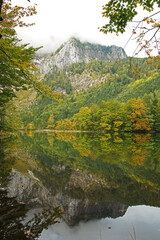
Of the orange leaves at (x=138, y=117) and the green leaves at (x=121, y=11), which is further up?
the green leaves at (x=121, y=11)

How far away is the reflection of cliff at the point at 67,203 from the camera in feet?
15.0

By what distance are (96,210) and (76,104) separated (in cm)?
17175

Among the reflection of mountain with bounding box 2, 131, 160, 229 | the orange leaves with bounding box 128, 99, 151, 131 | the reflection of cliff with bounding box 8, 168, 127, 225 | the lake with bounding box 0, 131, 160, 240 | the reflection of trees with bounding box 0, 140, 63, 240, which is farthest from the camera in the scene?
the orange leaves with bounding box 128, 99, 151, 131

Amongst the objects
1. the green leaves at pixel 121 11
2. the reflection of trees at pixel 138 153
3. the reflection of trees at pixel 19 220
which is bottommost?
the reflection of trees at pixel 138 153

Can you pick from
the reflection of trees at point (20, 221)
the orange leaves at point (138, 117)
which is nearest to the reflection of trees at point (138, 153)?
the reflection of trees at point (20, 221)

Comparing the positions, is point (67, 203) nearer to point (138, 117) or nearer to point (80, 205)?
point (80, 205)

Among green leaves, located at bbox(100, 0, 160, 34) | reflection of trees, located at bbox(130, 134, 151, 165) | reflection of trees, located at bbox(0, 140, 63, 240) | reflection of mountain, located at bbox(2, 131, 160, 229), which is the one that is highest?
green leaves, located at bbox(100, 0, 160, 34)

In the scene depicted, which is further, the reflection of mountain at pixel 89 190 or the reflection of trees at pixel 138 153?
the reflection of trees at pixel 138 153

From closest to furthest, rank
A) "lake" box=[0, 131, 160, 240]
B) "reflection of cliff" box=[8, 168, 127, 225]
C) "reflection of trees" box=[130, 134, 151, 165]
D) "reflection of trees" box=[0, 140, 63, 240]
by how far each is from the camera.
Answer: "reflection of trees" box=[0, 140, 63, 240] < "lake" box=[0, 131, 160, 240] < "reflection of cliff" box=[8, 168, 127, 225] < "reflection of trees" box=[130, 134, 151, 165]

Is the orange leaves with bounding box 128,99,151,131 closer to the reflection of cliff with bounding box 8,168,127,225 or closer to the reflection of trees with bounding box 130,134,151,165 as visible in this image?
the reflection of trees with bounding box 130,134,151,165

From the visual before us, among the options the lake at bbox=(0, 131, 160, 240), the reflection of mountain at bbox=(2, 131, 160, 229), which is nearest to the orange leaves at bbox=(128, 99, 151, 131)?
the reflection of mountain at bbox=(2, 131, 160, 229)

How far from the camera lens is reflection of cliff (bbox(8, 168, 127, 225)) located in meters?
4.58

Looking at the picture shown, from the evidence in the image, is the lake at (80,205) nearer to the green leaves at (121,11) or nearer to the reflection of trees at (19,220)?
the reflection of trees at (19,220)

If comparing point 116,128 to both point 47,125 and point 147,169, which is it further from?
point 47,125
